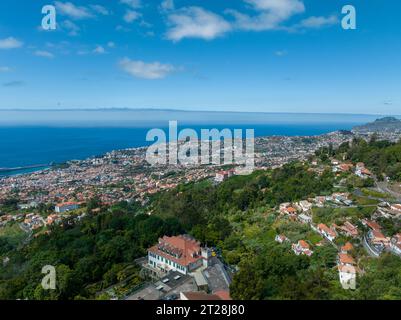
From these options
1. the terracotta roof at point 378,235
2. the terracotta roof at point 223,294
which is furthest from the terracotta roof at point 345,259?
the terracotta roof at point 223,294

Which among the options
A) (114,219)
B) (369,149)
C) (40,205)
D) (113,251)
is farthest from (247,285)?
(40,205)

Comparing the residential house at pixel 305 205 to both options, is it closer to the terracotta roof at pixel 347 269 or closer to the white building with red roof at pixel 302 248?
the white building with red roof at pixel 302 248

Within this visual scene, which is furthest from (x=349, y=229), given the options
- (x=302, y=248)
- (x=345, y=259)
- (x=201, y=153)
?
(x=201, y=153)

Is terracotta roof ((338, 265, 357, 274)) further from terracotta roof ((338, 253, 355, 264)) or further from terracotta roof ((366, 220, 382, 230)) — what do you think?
terracotta roof ((366, 220, 382, 230))

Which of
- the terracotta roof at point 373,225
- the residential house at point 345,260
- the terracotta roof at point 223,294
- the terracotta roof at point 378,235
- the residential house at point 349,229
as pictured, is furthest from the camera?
the terracotta roof at point 373,225

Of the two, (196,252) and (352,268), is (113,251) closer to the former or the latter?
(196,252)

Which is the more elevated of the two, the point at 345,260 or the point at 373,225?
the point at 373,225

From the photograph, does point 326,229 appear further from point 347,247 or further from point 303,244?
point 347,247

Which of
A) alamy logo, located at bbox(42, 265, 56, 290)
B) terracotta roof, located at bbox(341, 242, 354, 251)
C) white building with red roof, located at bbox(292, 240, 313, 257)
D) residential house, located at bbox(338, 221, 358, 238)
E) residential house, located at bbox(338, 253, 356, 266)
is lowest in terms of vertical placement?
alamy logo, located at bbox(42, 265, 56, 290)

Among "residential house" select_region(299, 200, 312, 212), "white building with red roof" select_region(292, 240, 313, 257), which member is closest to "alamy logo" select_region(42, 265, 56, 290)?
"white building with red roof" select_region(292, 240, 313, 257)

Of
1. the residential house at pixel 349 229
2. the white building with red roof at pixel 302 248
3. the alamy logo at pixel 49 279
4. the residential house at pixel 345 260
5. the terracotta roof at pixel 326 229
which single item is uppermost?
the residential house at pixel 349 229

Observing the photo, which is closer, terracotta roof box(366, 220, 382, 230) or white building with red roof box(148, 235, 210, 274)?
white building with red roof box(148, 235, 210, 274)
